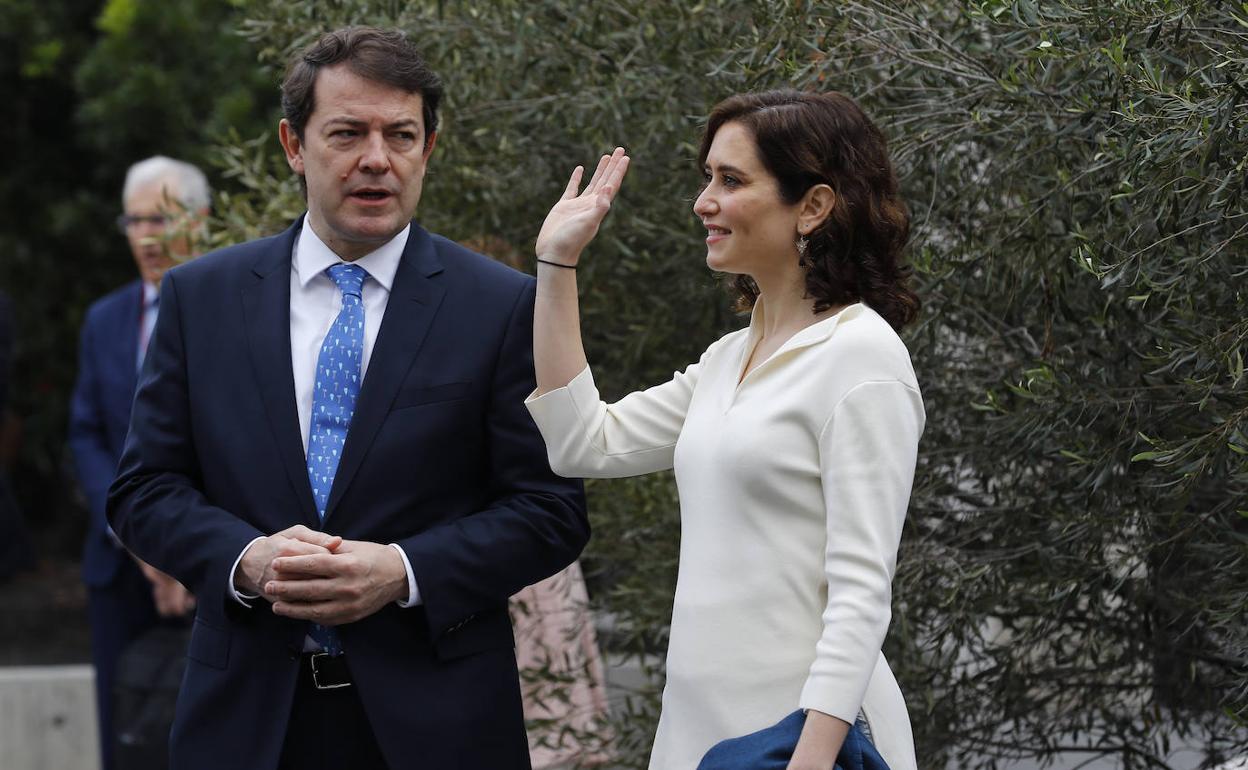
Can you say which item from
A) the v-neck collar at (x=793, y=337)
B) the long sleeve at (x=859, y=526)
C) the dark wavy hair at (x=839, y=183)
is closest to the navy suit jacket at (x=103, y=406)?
the v-neck collar at (x=793, y=337)

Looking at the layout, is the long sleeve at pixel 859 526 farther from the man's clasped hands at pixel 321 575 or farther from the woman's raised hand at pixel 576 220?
the man's clasped hands at pixel 321 575

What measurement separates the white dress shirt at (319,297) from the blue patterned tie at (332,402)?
0.02 m

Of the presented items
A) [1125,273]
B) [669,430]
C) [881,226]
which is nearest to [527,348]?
[669,430]

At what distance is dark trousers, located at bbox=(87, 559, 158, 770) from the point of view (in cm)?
641

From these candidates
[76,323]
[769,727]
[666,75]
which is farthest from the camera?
[76,323]

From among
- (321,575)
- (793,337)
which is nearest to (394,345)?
(321,575)

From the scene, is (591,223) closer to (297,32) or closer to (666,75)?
(666,75)

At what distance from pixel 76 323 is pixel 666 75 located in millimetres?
7232

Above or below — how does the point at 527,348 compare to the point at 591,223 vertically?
below

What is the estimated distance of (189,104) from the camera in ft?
33.1

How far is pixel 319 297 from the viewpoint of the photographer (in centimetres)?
336

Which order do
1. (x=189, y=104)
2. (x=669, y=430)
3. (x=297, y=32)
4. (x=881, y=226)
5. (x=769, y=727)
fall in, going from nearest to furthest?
(x=769, y=727), (x=881, y=226), (x=669, y=430), (x=297, y=32), (x=189, y=104)

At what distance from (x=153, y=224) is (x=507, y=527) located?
3.77 m

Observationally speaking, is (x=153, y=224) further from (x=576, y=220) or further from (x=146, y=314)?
(x=576, y=220)
